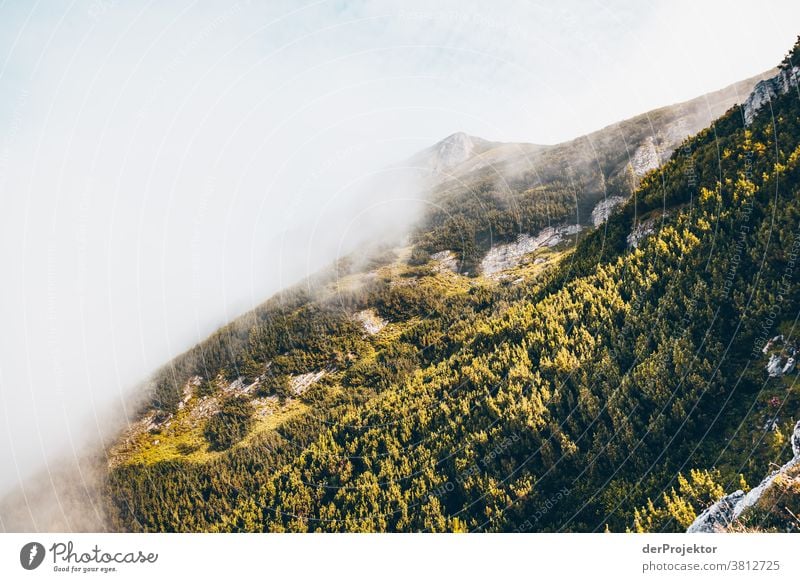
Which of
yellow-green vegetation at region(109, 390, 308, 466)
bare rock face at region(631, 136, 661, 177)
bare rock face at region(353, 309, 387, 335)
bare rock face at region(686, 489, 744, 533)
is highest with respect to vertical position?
bare rock face at region(631, 136, 661, 177)

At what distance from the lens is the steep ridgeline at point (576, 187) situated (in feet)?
480

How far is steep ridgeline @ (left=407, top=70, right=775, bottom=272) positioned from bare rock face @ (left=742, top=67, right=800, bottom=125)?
3341 inches

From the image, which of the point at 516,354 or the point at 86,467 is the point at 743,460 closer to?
the point at 516,354

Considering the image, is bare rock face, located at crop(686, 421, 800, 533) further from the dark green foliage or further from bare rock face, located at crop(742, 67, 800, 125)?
the dark green foliage

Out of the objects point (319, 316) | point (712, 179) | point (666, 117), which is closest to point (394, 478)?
point (712, 179)

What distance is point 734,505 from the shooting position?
70.0ft

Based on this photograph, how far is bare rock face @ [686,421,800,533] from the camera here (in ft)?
63.1

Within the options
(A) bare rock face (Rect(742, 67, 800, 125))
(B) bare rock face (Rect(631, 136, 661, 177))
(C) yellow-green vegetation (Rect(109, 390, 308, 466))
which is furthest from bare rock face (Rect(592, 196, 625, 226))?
(C) yellow-green vegetation (Rect(109, 390, 308, 466))

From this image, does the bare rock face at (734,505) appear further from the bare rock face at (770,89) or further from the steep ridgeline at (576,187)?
the steep ridgeline at (576,187)

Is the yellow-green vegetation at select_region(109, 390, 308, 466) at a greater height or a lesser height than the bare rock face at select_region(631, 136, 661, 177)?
lesser
